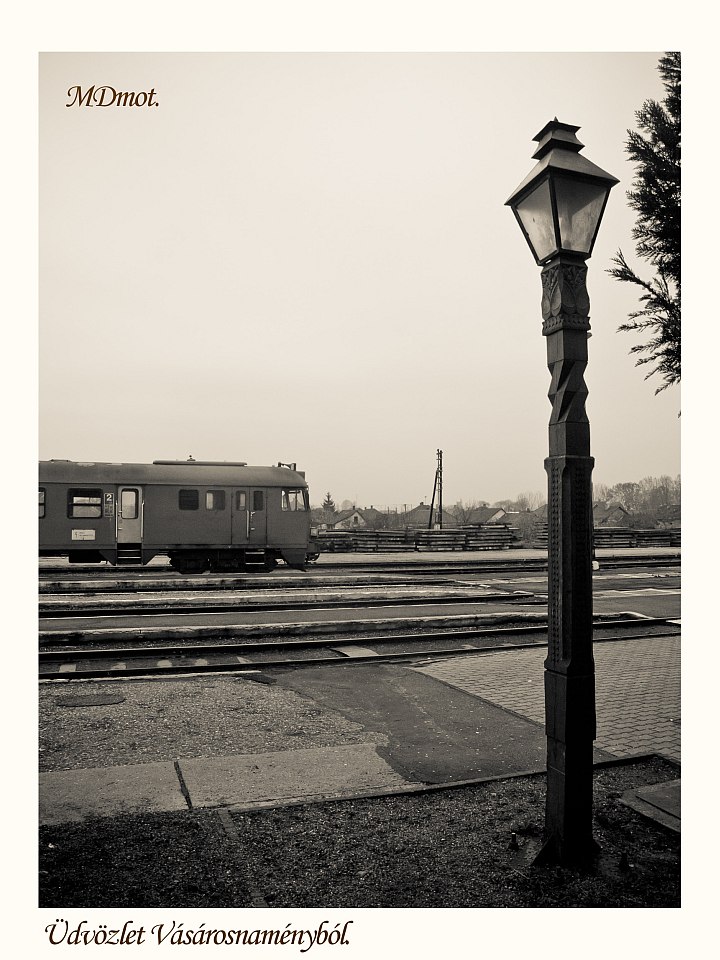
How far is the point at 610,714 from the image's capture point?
6836 mm

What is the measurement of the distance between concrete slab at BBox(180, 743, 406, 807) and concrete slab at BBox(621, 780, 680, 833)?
59.4 inches

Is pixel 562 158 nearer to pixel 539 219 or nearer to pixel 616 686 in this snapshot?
pixel 539 219

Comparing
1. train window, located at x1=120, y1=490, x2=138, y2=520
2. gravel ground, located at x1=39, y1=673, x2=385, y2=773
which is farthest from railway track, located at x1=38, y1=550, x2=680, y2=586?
gravel ground, located at x1=39, y1=673, x2=385, y2=773

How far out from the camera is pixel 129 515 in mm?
19922

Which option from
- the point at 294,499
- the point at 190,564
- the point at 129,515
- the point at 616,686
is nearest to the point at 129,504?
the point at 129,515

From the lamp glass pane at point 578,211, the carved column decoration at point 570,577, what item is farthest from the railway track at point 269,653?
the lamp glass pane at point 578,211

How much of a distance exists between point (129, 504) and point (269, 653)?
1136 centimetres

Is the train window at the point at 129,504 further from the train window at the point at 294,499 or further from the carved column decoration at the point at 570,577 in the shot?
the carved column decoration at the point at 570,577

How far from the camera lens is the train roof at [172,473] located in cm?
1941

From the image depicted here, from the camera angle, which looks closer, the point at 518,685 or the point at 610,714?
the point at 610,714

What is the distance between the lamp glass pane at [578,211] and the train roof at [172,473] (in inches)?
691

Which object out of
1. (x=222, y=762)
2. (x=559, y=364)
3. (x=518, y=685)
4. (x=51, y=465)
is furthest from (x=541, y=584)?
(x=559, y=364)
